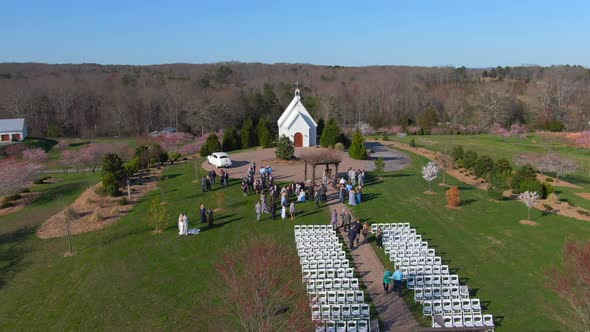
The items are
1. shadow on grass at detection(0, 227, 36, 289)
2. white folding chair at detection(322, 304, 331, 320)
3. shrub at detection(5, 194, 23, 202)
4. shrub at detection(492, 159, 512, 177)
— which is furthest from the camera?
shrub at detection(5, 194, 23, 202)

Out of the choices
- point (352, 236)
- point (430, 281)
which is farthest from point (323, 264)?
point (430, 281)

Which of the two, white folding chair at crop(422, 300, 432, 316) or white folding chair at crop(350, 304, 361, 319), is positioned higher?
white folding chair at crop(350, 304, 361, 319)

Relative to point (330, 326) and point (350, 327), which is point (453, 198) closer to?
point (350, 327)

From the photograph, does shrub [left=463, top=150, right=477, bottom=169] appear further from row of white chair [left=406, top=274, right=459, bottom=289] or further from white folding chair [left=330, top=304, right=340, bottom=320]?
white folding chair [left=330, top=304, right=340, bottom=320]

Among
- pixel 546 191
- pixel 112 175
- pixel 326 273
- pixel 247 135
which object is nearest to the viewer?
pixel 326 273

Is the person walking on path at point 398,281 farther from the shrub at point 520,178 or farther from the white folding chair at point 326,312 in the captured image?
the shrub at point 520,178

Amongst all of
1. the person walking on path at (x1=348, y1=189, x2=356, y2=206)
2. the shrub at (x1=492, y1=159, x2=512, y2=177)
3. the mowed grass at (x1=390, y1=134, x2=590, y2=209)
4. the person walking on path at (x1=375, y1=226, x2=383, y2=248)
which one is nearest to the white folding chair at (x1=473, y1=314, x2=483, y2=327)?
the person walking on path at (x1=375, y1=226, x2=383, y2=248)
